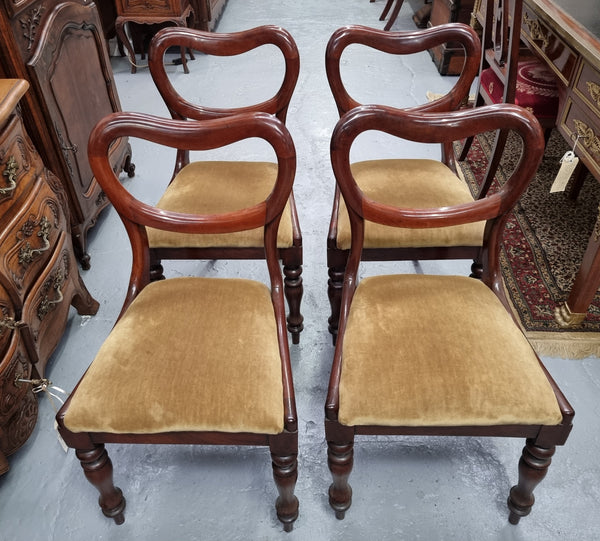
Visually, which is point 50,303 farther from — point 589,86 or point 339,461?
point 589,86

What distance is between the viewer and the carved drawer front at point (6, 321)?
3.84 ft

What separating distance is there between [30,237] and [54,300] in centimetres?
23

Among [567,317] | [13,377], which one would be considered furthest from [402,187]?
[13,377]

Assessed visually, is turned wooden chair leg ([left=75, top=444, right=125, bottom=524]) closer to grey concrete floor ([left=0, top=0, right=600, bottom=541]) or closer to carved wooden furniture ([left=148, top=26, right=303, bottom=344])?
grey concrete floor ([left=0, top=0, right=600, bottom=541])

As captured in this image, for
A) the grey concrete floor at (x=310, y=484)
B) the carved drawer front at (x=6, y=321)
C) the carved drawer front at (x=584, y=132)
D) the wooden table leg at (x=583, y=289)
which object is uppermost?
the carved drawer front at (x=584, y=132)

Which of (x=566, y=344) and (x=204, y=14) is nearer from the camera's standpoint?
(x=566, y=344)

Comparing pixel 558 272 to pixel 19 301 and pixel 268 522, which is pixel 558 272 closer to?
pixel 268 522

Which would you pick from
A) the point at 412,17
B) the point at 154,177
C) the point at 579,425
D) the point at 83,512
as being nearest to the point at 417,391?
the point at 579,425

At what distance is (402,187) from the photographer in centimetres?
142

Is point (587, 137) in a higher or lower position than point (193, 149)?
lower

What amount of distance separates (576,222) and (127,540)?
194 centimetres

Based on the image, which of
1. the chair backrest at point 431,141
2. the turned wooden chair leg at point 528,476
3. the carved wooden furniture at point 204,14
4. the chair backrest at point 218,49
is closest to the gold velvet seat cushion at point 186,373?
the chair backrest at point 431,141

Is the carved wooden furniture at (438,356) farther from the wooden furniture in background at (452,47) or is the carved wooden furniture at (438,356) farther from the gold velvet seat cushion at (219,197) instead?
the wooden furniture in background at (452,47)

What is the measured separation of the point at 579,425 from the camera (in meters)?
1.39
